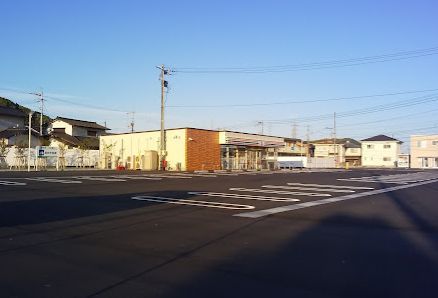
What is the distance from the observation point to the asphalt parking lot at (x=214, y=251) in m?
5.18

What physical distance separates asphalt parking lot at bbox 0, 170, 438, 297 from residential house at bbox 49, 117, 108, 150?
48.3 m

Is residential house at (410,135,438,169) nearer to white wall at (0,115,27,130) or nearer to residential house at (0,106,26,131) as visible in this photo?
residential house at (0,106,26,131)

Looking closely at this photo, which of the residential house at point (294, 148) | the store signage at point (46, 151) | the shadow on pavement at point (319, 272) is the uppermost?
the residential house at point (294, 148)

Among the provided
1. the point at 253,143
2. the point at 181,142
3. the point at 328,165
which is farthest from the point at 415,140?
the point at 181,142

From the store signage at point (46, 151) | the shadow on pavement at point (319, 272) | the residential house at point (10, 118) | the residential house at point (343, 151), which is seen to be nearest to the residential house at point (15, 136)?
the residential house at point (10, 118)

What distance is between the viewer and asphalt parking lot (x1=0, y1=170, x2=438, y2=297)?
5176 mm

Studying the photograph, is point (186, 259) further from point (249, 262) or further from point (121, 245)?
point (121, 245)

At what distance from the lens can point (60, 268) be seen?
19.6 ft

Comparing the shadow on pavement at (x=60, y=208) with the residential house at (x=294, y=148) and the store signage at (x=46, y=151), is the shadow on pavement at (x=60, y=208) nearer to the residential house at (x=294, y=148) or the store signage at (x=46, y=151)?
the store signage at (x=46, y=151)

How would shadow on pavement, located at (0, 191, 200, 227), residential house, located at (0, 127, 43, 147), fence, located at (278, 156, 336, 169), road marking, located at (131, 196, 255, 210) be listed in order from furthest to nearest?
fence, located at (278, 156, 336, 169) → residential house, located at (0, 127, 43, 147) → road marking, located at (131, 196, 255, 210) → shadow on pavement, located at (0, 191, 200, 227)

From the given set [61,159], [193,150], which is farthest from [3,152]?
[193,150]

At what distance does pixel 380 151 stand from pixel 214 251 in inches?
3678

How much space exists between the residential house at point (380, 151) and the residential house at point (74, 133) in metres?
57.4

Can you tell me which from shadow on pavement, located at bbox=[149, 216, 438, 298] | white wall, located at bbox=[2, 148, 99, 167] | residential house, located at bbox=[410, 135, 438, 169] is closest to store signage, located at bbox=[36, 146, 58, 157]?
white wall, located at bbox=[2, 148, 99, 167]
